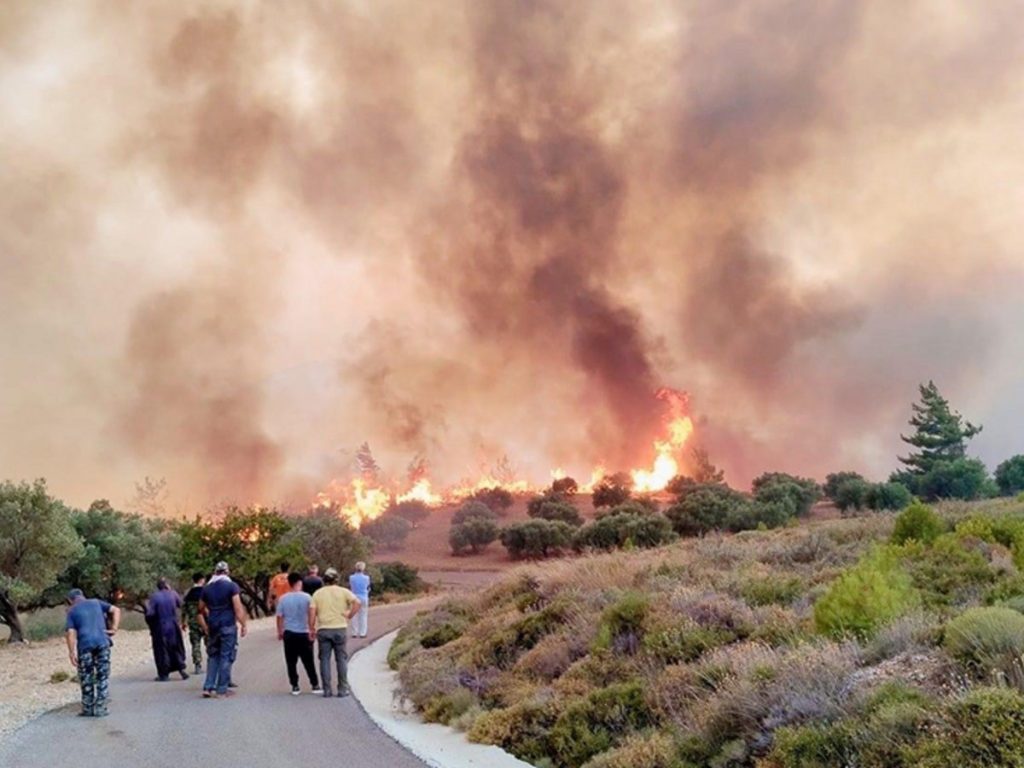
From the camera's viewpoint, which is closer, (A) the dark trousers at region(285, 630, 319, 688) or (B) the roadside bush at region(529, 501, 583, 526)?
(A) the dark trousers at region(285, 630, 319, 688)

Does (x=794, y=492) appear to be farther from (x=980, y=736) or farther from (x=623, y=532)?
(x=980, y=736)

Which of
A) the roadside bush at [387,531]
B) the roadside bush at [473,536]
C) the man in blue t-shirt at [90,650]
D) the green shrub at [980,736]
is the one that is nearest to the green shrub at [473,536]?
the roadside bush at [473,536]

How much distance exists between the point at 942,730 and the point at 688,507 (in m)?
65.8

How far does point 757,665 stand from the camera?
9961 mm

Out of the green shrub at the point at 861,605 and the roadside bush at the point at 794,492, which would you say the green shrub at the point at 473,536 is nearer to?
the roadside bush at the point at 794,492

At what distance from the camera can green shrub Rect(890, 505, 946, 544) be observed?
21312 mm

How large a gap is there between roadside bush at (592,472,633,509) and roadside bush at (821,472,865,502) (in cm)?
1960

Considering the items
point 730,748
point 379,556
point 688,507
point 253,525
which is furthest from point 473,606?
point 379,556

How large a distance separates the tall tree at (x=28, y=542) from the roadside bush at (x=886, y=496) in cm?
5745

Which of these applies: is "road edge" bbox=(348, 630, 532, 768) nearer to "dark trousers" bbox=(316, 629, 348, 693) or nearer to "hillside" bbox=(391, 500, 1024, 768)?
"hillside" bbox=(391, 500, 1024, 768)

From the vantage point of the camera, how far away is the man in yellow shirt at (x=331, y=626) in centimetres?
1574

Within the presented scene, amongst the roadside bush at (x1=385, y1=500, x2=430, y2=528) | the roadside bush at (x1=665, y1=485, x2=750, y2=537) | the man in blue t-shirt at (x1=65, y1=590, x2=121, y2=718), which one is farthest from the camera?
the roadside bush at (x1=385, y1=500, x2=430, y2=528)

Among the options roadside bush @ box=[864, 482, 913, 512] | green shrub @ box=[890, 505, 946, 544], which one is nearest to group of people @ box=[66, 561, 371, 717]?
green shrub @ box=[890, 505, 946, 544]

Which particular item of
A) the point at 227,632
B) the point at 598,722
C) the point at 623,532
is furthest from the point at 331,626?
the point at 623,532
